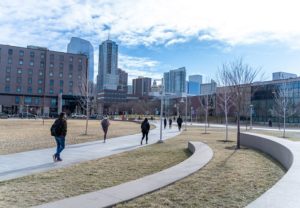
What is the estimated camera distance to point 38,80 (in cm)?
11969

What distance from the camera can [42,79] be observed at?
120188 mm

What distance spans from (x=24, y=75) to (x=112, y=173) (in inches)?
4573

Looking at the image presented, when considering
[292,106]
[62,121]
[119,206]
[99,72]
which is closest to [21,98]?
[99,72]

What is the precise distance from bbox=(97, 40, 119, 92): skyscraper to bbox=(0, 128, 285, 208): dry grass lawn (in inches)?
6270

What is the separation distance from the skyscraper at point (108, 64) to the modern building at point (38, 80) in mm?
45910

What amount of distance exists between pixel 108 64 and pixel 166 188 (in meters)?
174

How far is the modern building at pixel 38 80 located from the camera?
114 metres

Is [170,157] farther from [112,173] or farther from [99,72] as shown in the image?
[99,72]

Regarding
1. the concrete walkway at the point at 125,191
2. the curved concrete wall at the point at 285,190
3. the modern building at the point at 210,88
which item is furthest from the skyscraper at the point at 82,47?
the concrete walkway at the point at 125,191

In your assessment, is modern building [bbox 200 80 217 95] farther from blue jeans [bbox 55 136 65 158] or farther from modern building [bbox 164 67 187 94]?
blue jeans [bbox 55 136 65 158]

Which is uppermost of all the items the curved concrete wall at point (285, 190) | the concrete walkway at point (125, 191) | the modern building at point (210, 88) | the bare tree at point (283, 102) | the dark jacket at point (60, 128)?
the modern building at point (210, 88)

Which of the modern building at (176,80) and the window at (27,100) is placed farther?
the window at (27,100)

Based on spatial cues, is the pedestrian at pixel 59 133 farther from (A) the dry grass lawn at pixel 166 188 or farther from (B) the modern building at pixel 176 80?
(B) the modern building at pixel 176 80

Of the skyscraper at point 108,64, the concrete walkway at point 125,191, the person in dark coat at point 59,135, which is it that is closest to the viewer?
the concrete walkway at point 125,191
